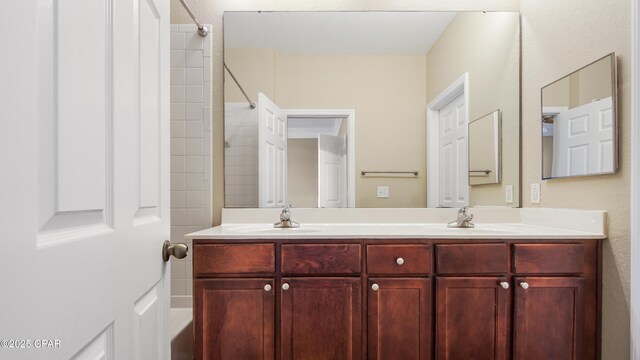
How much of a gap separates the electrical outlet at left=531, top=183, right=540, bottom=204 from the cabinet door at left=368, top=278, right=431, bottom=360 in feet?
2.99

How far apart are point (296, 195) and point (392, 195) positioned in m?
0.58

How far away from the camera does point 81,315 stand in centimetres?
48

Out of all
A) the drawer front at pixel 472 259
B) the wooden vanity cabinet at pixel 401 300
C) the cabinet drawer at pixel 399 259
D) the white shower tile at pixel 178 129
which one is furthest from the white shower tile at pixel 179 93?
the drawer front at pixel 472 259

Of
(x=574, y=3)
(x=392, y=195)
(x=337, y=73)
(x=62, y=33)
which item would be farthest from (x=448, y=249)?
(x=62, y=33)

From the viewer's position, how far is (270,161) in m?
1.92

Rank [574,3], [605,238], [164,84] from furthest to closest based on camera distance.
→ [574,3] < [605,238] < [164,84]

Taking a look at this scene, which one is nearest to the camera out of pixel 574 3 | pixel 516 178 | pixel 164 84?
pixel 164 84

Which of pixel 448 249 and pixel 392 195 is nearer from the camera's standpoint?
pixel 448 249

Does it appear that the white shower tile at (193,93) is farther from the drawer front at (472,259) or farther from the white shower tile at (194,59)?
the drawer front at (472,259)

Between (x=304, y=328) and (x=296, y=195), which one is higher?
(x=296, y=195)

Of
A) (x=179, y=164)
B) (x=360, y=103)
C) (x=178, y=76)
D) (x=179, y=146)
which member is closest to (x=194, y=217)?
(x=179, y=164)

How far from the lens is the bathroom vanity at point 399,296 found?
4.46ft

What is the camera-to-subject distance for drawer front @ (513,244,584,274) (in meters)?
1.38

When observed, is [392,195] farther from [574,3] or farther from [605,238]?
[574,3]
